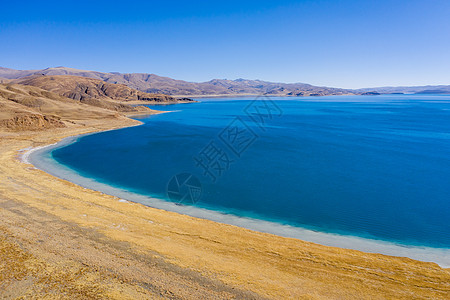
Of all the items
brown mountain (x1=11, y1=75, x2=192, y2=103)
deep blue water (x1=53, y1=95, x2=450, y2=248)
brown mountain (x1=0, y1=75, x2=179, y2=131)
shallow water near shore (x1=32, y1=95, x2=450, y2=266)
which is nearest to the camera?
shallow water near shore (x1=32, y1=95, x2=450, y2=266)

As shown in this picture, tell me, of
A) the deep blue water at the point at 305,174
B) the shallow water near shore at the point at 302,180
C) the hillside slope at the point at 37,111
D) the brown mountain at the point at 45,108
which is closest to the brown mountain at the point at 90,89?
the brown mountain at the point at 45,108

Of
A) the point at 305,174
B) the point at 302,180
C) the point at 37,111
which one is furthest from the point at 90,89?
the point at 302,180

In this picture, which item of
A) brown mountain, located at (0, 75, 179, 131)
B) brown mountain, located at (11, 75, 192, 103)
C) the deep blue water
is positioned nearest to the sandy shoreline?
the deep blue water

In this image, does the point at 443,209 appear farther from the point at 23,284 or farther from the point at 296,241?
the point at 23,284

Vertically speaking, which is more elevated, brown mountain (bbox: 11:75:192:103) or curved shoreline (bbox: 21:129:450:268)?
brown mountain (bbox: 11:75:192:103)

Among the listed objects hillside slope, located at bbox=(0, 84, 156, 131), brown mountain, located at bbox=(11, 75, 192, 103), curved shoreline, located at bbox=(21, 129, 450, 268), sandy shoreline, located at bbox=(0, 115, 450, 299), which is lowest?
curved shoreline, located at bbox=(21, 129, 450, 268)

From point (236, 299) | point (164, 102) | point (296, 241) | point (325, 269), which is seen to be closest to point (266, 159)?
point (296, 241)

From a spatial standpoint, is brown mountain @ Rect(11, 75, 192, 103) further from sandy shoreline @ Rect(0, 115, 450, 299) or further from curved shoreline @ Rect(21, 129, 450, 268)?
sandy shoreline @ Rect(0, 115, 450, 299)

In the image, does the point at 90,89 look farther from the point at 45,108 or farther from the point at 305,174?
the point at 305,174
